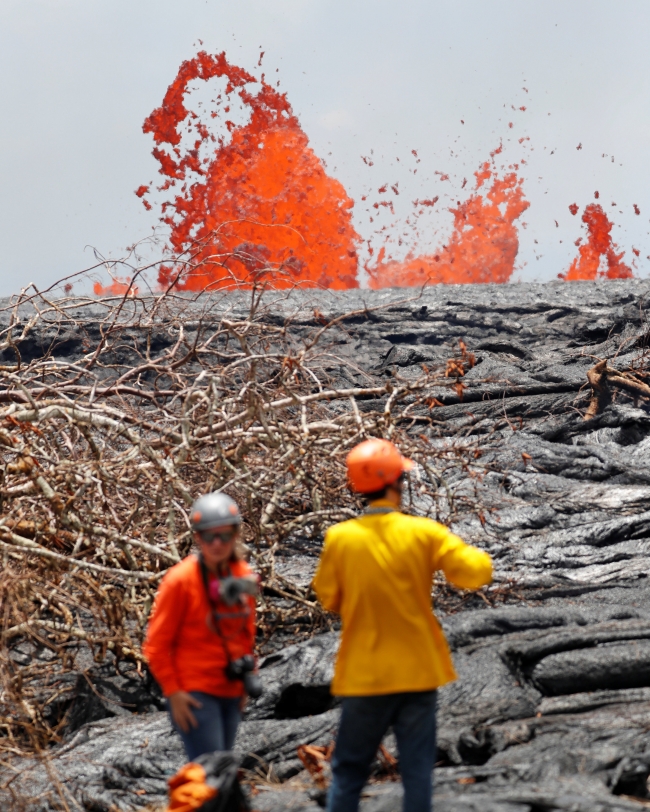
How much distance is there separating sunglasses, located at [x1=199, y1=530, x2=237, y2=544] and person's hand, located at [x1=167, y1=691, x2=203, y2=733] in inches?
20.3

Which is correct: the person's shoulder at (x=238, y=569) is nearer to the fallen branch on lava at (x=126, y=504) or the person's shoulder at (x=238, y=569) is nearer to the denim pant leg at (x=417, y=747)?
the denim pant leg at (x=417, y=747)

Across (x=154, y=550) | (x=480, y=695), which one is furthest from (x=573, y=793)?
(x=154, y=550)

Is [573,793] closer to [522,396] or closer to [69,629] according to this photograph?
[69,629]

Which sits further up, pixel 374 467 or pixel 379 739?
pixel 374 467

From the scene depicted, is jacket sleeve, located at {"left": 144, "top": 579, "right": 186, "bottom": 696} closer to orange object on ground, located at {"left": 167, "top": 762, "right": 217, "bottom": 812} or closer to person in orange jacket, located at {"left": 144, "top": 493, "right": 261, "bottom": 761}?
person in orange jacket, located at {"left": 144, "top": 493, "right": 261, "bottom": 761}

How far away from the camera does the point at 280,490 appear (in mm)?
6344

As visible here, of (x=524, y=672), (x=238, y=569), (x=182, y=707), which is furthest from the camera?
(x=524, y=672)

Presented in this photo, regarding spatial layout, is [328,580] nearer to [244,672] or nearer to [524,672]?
[244,672]

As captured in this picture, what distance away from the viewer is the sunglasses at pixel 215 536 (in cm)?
288

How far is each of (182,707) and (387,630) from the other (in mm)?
735

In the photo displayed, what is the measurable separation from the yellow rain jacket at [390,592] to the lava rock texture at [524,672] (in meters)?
0.56

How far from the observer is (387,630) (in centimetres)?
280

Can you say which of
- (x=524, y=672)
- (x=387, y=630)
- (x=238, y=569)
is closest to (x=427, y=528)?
(x=387, y=630)

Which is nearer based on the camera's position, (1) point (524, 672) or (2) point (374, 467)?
(2) point (374, 467)
